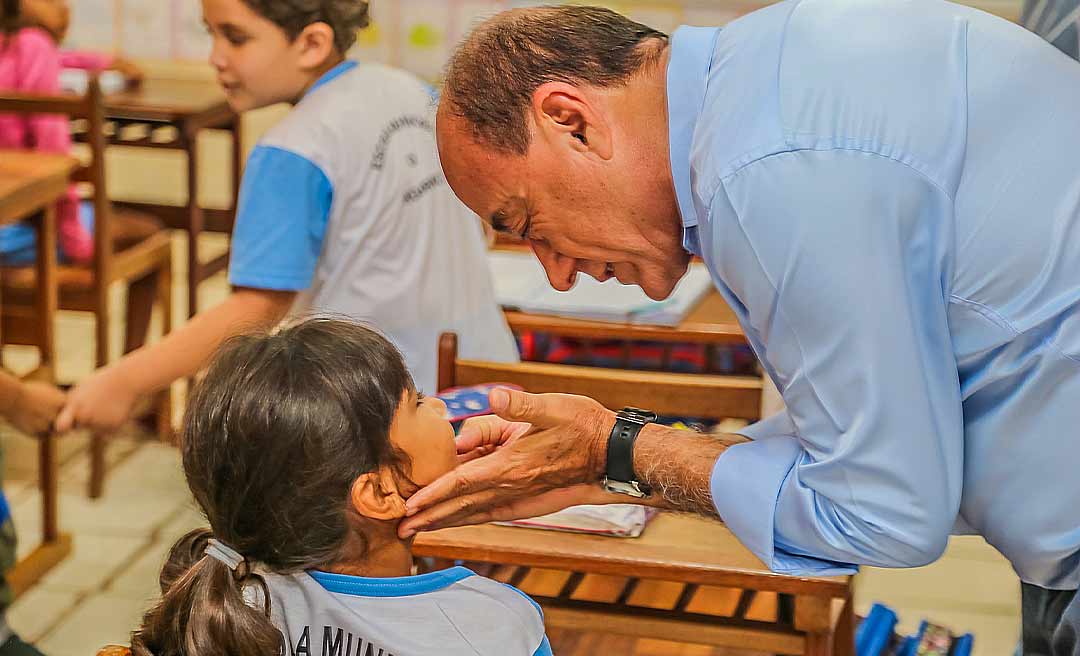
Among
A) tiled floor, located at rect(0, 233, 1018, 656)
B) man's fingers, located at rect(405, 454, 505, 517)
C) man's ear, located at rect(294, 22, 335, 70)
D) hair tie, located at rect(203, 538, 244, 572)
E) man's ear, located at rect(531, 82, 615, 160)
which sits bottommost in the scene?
tiled floor, located at rect(0, 233, 1018, 656)

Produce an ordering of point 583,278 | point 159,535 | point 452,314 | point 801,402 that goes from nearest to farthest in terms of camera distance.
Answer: point 801,402
point 452,314
point 583,278
point 159,535

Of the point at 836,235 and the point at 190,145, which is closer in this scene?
the point at 836,235

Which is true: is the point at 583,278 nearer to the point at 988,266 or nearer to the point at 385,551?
the point at 385,551

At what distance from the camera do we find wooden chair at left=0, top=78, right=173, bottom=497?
10.4ft

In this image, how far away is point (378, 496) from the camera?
1.37 m

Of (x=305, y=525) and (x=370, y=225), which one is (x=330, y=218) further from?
(x=305, y=525)

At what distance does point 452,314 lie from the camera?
2.38m

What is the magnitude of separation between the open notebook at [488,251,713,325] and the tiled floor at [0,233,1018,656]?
2.82 ft

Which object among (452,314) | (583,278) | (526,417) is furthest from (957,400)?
(583,278)

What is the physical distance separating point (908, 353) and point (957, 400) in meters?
0.09

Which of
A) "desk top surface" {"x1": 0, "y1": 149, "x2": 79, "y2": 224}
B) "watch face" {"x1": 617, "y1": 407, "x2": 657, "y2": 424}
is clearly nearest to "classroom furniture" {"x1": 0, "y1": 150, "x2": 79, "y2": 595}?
"desk top surface" {"x1": 0, "y1": 149, "x2": 79, "y2": 224}

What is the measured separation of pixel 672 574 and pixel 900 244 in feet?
1.97

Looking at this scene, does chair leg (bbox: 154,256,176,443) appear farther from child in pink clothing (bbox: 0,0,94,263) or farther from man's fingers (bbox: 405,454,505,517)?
man's fingers (bbox: 405,454,505,517)

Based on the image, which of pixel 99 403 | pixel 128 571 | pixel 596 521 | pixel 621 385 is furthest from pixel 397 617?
pixel 128 571
